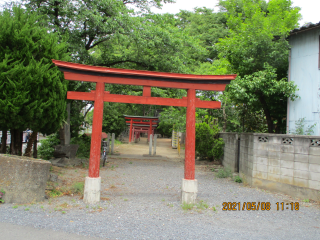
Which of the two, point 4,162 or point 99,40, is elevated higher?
point 99,40

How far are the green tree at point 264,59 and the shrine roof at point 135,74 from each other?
93.9 inches

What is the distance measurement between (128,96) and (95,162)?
1708mm

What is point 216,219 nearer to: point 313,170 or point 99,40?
point 313,170

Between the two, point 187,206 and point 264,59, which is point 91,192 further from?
point 264,59

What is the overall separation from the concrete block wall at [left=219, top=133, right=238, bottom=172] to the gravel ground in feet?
8.58

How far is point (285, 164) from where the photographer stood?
6.94m

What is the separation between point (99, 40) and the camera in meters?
12.2

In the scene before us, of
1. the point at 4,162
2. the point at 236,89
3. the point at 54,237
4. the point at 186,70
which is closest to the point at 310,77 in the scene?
the point at 236,89

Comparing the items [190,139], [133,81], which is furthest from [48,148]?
[190,139]

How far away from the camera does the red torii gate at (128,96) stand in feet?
18.6

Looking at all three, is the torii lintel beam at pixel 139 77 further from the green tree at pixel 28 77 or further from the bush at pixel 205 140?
the bush at pixel 205 140

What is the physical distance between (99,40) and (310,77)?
920 cm

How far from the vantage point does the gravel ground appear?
427 cm

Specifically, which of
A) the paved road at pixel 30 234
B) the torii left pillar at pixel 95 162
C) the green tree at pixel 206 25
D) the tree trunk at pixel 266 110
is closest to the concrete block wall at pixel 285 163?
the tree trunk at pixel 266 110
